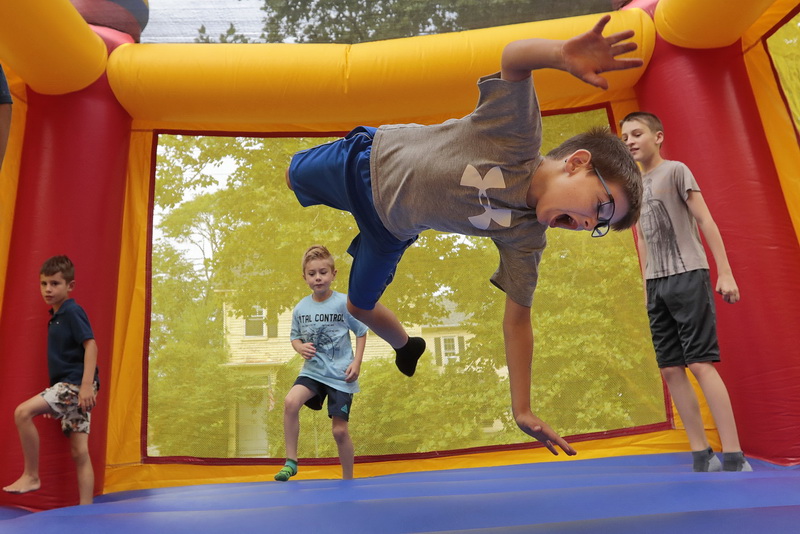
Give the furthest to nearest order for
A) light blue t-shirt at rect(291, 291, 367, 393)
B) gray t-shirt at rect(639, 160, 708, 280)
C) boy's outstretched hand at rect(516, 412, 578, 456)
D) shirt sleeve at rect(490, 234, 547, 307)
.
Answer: light blue t-shirt at rect(291, 291, 367, 393) < gray t-shirt at rect(639, 160, 708, 280) < shirt sleeve at rect(490, 234, 547, 307) < boy's outstretched hand at rect(516, 412, 578, 456)

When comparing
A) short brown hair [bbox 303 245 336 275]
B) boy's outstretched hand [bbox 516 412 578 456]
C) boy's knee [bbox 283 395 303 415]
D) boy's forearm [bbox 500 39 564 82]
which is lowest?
boy's outstretched hand [bbox 516 412 578 456]

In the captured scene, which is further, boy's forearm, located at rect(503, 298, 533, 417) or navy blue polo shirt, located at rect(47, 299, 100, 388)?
navy blue polo shirt, located at rect(47, 299, 100, 388)

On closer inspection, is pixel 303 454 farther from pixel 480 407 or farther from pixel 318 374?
pixel 480 407

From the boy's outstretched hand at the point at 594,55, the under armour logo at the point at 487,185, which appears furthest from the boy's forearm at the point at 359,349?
the boy's outstretched hand at the point at 594,55

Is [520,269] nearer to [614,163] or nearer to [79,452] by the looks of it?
[614,163]

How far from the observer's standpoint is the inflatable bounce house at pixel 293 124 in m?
2.42

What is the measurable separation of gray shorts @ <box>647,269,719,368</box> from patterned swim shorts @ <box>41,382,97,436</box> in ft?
6.68

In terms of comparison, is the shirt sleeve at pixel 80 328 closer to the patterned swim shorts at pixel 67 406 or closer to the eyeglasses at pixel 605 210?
the patterned swim shorts at pixel 67 406

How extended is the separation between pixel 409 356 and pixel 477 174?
0.80 meters

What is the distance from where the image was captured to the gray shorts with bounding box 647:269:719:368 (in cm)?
207

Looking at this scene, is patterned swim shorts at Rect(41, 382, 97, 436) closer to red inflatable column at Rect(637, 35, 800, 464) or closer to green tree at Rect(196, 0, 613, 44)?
green tree at Rect(196, 0, 613, 44)

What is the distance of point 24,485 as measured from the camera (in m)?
2.22

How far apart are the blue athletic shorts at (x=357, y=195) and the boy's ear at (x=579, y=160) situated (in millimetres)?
513

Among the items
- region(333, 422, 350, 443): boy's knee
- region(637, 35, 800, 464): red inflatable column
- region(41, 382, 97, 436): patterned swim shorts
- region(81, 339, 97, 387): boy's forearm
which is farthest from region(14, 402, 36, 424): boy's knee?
region(637, 35, 800, 464): red inflatable column
